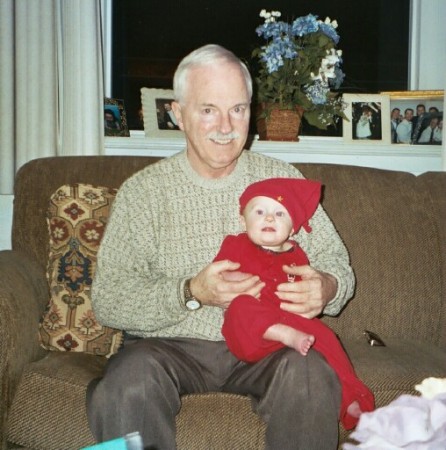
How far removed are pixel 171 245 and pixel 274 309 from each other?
0.42 metres

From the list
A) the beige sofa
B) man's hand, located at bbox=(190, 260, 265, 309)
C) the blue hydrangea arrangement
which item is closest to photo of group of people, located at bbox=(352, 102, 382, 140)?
the blue hydrangea arrangement

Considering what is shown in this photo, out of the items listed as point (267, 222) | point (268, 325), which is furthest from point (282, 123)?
point (268, 325)

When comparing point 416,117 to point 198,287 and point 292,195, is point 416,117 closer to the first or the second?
point 292,195

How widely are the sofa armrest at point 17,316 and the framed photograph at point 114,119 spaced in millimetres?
1161

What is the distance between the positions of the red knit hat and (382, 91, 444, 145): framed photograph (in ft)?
5.02

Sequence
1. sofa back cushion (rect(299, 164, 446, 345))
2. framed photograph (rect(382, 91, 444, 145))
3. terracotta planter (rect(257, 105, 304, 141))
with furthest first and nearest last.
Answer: framed photograph (rect(382, 91, 444, 145)) < terracotta planter (rect(257, 105, 304, 141)) < sofa back cushion (rect(299, 164, 446, 345))

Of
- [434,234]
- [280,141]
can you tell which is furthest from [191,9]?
[434,234]

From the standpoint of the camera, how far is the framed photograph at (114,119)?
10.6 ft

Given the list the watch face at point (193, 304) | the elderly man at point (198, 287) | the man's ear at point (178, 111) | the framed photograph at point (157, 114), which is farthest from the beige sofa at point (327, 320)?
the framed photograph at point (157, 114)

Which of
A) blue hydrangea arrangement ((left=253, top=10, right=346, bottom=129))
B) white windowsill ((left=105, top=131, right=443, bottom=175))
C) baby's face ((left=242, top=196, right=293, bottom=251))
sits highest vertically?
blue hydrangea arrangement ((left=253, top=10, right=346, bottom=129))

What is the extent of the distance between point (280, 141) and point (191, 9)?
92 cm

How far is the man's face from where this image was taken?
195 cm

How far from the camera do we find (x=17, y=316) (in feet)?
5.99

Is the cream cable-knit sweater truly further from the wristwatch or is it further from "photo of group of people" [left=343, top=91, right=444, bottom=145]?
"photo of group of people" [left=343, top=91, right=444, bottom=145]
